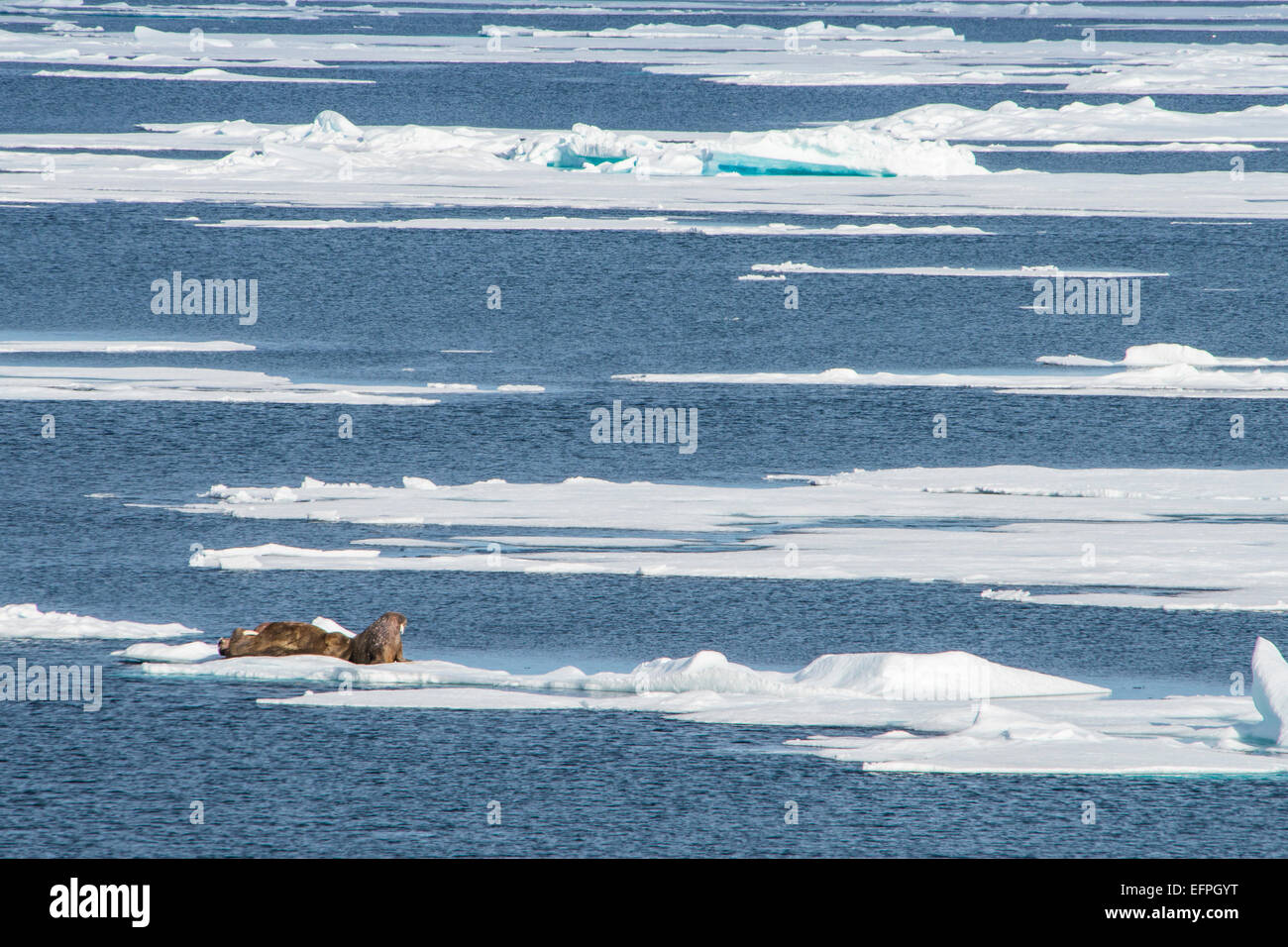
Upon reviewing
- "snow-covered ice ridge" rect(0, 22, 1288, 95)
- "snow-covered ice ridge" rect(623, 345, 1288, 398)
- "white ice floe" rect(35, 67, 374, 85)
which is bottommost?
"snow-covered ice ridge" rect(623, 345, 1288, 398)

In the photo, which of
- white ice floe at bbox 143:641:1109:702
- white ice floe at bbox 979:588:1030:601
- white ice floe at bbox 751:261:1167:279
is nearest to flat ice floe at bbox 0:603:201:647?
white ice floe at bbox 143:641:1109:702

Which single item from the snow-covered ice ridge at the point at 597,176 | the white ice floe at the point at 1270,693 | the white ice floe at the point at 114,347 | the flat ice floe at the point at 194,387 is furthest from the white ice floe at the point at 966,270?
the white ice floe at the point at 1270,693

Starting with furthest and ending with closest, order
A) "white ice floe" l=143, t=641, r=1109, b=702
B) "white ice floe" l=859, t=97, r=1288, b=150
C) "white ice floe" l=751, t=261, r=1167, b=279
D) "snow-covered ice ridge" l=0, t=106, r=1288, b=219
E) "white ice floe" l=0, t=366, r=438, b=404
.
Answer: "white ice floe" l=859, t=97, r=1288, b=150 < "snow-covered ice ridge" l=0, t=106, r=1288, b=219 < "white ice floe" l=751, t=261, r=1167, b=279 < "white ice floe" l=0, t=366, r=438, b=404 < "white ice floe" l=143, t=641, r=1109, b=702

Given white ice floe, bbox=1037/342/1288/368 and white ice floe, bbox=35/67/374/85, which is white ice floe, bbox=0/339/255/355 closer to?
white ice floe, bbox=1037/342/1288/368

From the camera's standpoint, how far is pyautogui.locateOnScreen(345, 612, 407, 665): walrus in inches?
369

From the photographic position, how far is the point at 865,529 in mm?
12172

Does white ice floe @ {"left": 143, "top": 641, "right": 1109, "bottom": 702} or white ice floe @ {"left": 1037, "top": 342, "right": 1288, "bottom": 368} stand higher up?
white ice floe @ {"left": 1037, "top": 342, "right": 1288, "bottom": 368}

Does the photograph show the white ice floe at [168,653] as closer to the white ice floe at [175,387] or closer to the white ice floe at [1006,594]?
the white ice floe at [1006,594]

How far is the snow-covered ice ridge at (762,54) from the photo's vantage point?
193 ft

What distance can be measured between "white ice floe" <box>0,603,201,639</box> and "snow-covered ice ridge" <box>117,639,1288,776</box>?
265 millimetres

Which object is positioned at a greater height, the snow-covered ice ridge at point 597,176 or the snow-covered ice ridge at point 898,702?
the snow-covered ice ridge at point 597,176

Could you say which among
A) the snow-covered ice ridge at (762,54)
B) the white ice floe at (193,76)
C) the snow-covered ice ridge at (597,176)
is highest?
the snow-covered ice ridge at (762,54)

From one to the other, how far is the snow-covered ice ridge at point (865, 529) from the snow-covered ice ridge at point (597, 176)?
17118 millimetres
